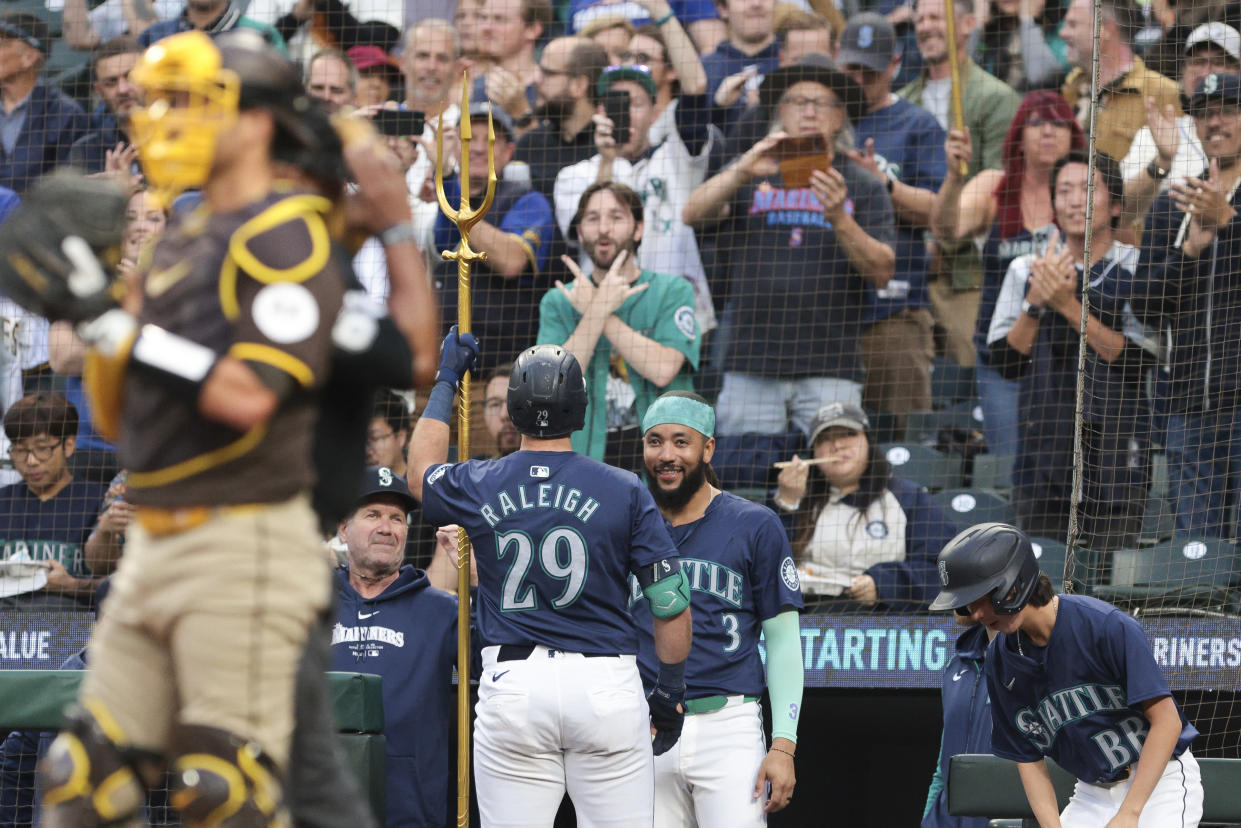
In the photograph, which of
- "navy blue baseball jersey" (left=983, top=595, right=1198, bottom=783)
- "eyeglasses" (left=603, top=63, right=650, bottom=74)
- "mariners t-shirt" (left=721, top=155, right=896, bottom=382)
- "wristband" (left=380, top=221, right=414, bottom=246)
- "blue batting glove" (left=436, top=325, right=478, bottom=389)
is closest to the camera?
"wristband" (left=380, top=221, right=414, bottom=246)

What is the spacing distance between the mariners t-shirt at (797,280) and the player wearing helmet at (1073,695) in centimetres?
286

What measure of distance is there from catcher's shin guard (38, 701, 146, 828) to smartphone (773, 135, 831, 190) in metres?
5.49

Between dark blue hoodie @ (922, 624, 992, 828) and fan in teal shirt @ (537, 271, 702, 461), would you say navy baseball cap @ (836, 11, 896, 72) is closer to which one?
fan in teal shirt @ (537, 271, 702, 461)

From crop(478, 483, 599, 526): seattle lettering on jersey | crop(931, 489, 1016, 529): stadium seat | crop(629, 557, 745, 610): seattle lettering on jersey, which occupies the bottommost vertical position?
crop(629, 557, 745, 610): seattle lettering on jersey

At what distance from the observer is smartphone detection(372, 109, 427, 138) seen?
809cm

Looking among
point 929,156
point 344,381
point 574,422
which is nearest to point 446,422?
point 574,422

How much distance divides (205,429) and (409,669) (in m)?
3.20

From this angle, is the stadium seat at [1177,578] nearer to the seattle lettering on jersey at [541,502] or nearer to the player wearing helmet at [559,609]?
the player wearing helmet at [559,609]

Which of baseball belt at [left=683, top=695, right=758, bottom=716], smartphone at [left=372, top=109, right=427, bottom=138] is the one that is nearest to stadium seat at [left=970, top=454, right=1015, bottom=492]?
baseball belt at [left=683, top=695, right=758, bottom=716]

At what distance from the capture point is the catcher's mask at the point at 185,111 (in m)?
2.54

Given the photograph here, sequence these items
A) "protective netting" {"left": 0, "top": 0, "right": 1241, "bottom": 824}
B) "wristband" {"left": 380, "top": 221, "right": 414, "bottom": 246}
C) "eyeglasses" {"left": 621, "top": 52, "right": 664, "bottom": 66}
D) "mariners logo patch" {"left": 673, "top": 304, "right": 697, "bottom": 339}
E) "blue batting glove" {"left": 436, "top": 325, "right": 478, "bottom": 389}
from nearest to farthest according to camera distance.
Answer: "wristband" {"left": 380, "top": 221, "right": 414, "bottom": 246} < "blue batting glove" {"left": 436, "top": 325, "right": 478, "bottom": 389} < "protective netting" {"left": 0, "top": 0, "right": 1241, "bottom": 824} < "mariners logo patch" {"left": 673, "top": 304, "right": 697, "bottom": 339} < "eyeglasses" {"left": 621, "top": 52, "right": 664, "bottom": 66}

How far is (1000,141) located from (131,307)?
6.04 meters

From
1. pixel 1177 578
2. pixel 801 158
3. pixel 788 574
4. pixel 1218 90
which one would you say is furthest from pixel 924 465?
pixel 788 574

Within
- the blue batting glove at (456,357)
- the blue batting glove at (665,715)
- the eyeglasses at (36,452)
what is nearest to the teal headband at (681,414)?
the blue batting glove at (456,357)
